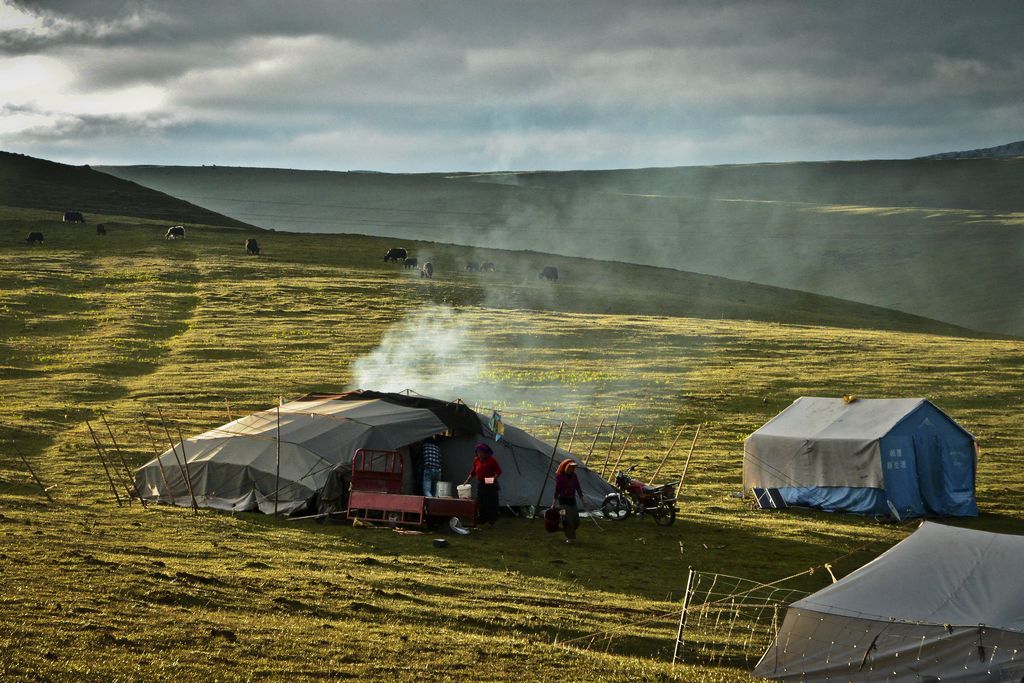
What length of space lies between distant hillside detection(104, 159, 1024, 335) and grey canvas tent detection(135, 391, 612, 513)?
62602 mm

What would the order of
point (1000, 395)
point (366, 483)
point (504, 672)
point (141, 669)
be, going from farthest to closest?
point (1000, 395), point (366, 483), point (504, 672), point (141, 669)

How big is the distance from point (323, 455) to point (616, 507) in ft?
22.2

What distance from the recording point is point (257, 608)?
15.1 m

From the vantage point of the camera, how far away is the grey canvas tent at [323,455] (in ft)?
77.7

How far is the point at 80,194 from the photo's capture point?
13625cm

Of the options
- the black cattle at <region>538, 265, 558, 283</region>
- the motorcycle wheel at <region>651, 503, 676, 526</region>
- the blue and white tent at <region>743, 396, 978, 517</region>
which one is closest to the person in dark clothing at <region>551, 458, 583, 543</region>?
the motorcycle wheel at <region>651, 503, 676, 526</region>

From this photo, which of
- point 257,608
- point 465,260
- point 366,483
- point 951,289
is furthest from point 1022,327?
point 257,608

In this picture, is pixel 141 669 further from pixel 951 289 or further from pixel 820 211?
pixel 820 211

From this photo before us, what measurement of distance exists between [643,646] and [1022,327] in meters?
86.6

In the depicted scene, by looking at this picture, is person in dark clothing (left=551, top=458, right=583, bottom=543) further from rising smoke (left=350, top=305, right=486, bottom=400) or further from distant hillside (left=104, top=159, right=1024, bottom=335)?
distant hillside (left=104, top=159, right=1024, bottom=335)

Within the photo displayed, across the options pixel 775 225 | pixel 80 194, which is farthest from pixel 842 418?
pixel 775 225

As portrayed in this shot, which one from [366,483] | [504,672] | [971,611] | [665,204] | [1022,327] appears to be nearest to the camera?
[504,672]

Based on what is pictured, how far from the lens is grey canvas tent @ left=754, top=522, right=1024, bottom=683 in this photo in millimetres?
13938

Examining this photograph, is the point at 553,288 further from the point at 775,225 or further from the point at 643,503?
the point at 775,225
